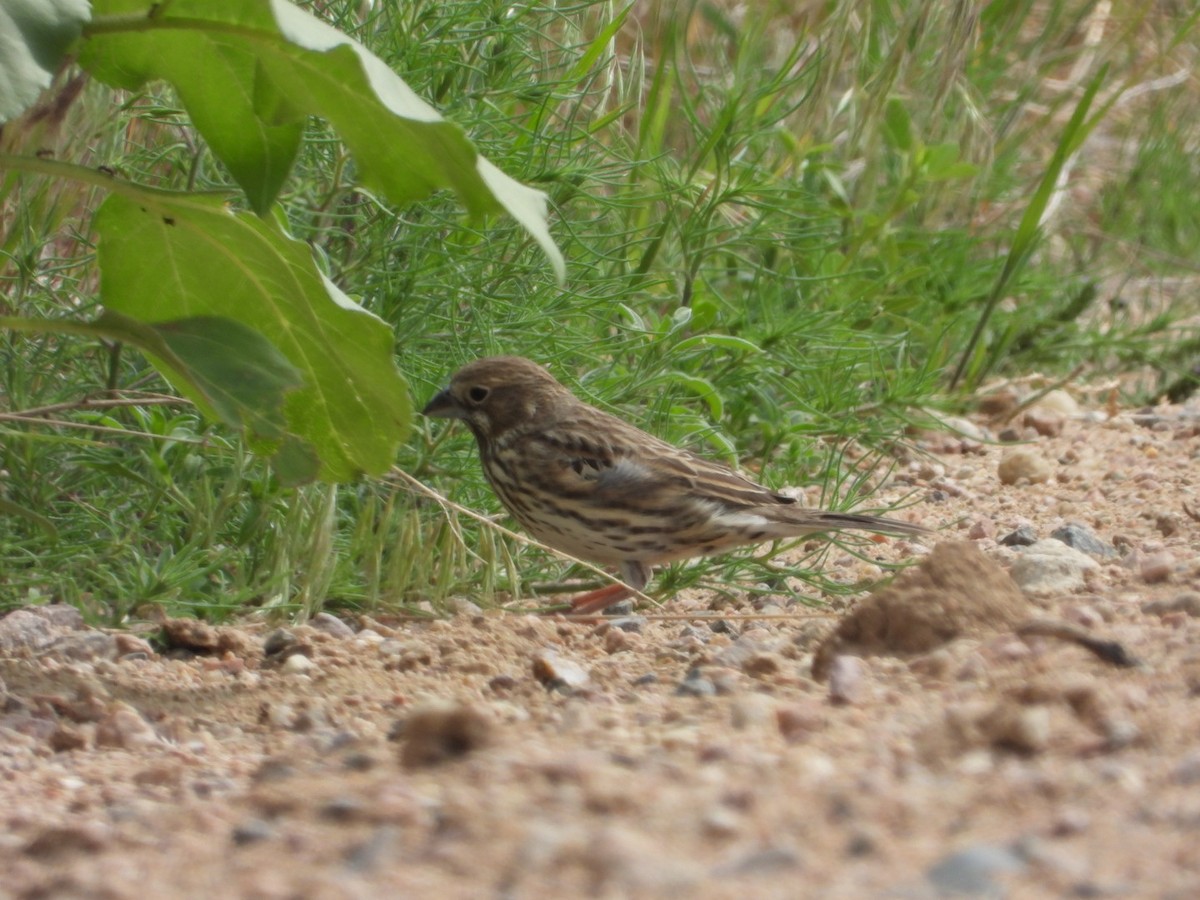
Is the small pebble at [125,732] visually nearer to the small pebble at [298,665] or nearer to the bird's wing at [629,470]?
the small pebble at [298,665]

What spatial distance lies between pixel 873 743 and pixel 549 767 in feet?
1.75

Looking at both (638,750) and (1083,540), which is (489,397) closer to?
(1083,540)

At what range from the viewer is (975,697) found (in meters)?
2.82

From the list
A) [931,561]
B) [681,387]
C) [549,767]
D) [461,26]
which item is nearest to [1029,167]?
[681,387]

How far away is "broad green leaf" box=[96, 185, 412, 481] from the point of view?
3.86m

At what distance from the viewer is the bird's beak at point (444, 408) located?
5133 mm

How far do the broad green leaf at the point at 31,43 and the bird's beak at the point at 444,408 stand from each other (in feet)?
6.28

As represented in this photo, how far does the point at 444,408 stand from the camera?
203 inches

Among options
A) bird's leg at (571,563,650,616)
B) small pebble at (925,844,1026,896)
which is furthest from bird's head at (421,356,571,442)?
small pebble at (925,844,1026,896)

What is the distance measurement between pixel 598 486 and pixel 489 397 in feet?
1.54

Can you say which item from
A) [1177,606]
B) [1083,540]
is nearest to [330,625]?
[1177,606]

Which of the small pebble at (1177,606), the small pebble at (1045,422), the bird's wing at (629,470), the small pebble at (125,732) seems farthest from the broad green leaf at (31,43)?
the small pebble at (1045,422)

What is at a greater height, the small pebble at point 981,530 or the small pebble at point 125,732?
the small pebble at point 981,530

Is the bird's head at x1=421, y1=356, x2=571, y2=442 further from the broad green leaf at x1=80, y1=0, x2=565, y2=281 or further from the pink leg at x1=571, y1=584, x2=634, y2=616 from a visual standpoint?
the broad green leaf at x1=80, y1=0, x2=565, y2=281
